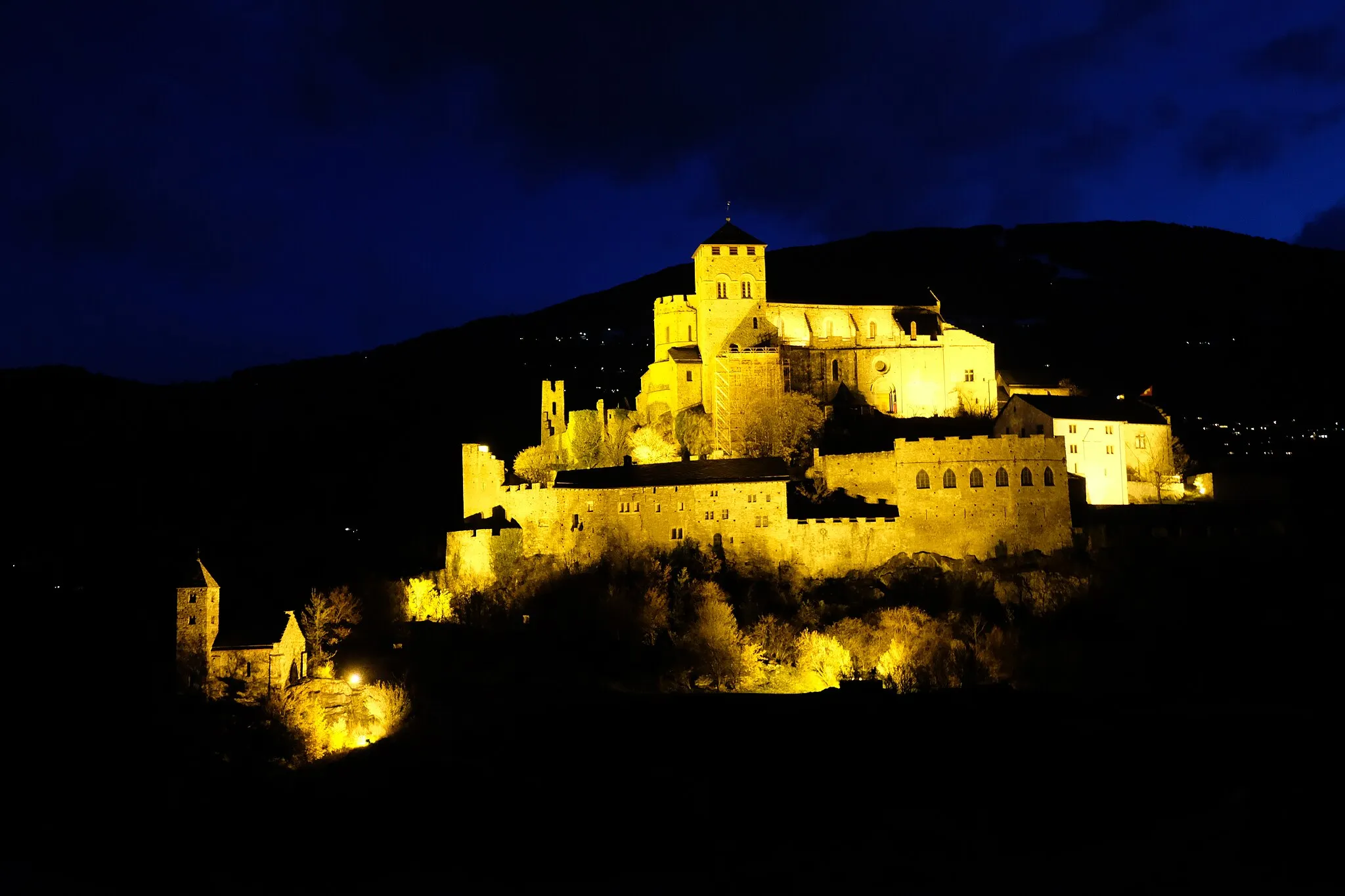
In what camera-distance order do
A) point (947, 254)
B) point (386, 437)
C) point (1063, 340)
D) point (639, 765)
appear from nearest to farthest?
point (639, 765)
point (386, 437)
point (1063, 340)
point (947, 254)

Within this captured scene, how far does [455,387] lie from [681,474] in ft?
302

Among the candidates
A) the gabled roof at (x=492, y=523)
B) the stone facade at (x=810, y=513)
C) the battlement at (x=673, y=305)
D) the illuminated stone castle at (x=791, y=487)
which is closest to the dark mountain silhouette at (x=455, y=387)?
the battlement at (x=673, y=305)

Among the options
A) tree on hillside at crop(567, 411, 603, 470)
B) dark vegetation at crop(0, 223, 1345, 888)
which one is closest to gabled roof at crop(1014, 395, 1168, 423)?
dark vegetation at crop(0, 223, 1345, 888)

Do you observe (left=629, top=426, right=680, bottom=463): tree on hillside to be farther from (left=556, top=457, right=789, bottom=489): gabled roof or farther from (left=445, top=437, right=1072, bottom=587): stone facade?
(left=445, top=437, right=1072, bottom=587): stone facade

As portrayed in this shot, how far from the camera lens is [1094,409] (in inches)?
2218

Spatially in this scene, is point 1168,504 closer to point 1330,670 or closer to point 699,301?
point 1330,670

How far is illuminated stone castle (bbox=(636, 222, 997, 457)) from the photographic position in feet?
206

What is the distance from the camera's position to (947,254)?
18225cm

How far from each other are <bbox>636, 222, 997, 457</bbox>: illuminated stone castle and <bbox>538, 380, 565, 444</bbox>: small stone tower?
4.63 metres

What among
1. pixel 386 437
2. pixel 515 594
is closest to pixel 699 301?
pixel 515 594

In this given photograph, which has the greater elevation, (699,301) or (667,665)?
(699,301)

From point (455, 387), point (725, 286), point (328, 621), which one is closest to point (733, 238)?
point (725, 286)

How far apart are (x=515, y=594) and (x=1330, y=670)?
31354 mm

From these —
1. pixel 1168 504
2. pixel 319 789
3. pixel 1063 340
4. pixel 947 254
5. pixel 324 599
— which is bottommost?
pixel 319 789
